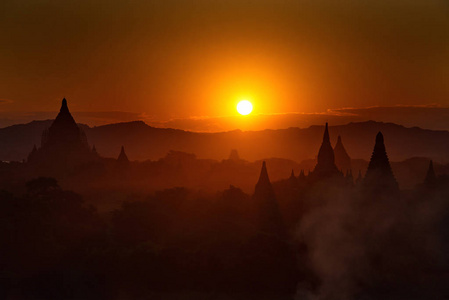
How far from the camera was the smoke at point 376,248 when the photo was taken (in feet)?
162

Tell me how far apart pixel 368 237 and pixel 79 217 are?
2477 centimetres

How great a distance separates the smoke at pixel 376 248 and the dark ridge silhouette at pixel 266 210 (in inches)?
93.4

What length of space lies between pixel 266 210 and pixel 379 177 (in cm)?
1102

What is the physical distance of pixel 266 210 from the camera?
61.7 metres

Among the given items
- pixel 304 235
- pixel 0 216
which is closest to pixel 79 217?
pixel 0 216

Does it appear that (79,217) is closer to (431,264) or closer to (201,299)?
(201,299)

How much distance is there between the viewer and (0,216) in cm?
5275

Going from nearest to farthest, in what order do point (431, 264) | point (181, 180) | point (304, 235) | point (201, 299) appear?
1. point (201, 299)
2. point (431, 264)
3. point (304, 235)
4. point (181, 180)

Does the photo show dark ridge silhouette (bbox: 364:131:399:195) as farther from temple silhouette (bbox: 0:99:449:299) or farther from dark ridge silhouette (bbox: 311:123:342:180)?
dark ridge silhouette (bbox: 311:123:342:180)

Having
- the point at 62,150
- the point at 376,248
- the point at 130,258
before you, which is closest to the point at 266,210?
the point at 376,248

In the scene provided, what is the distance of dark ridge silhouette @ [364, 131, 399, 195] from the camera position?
61406mm

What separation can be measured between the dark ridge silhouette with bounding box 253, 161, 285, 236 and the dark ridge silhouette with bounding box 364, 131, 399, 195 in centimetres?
890

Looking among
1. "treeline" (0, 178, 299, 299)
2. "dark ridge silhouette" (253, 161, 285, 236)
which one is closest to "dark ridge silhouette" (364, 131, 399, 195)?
"dark ridge silhouette" (253, 161, 285, 236)

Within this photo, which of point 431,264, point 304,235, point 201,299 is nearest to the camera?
point 201,299
